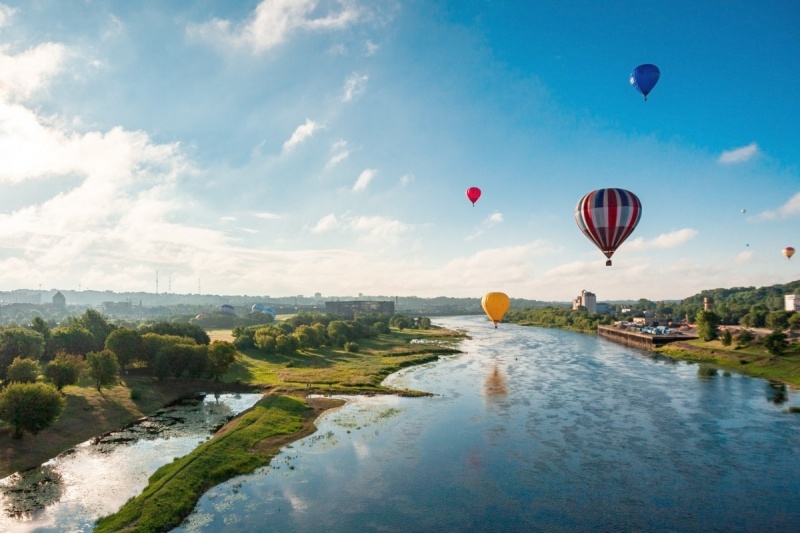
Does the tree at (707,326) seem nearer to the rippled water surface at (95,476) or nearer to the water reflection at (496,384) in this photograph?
the water reflection at (496,384)

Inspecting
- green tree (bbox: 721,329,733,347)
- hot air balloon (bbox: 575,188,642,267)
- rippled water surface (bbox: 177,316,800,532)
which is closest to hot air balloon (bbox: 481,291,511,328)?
rippled water surface (bbox: 177,316,800,532)

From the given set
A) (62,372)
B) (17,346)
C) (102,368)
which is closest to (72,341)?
(17,346)

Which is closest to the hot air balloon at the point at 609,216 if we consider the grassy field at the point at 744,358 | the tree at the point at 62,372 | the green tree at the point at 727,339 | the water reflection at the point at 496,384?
the water reflection at the point at 496,384

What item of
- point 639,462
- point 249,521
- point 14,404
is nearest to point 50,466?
point 14,404

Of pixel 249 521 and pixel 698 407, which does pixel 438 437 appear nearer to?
pixel 249 521

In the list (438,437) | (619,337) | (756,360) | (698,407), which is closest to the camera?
(438,437)

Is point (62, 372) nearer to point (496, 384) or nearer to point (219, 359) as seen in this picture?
point (219, 359)
